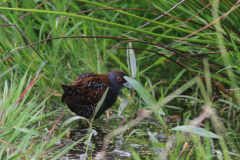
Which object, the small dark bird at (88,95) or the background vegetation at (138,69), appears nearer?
the background vegetation at (138,69)

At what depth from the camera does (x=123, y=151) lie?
3.12 metres

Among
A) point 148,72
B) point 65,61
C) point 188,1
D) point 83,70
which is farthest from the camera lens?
point 148,72

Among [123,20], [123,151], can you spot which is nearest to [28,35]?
[123,20]

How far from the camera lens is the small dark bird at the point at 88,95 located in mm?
3656

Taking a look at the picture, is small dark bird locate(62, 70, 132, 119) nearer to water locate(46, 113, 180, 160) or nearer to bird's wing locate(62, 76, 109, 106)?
bird's wing locate(62, 76, 109, 106)

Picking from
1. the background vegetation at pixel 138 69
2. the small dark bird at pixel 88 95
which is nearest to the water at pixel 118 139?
the background vegetation at pixel 138 69

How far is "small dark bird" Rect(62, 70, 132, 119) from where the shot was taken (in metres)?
3.66

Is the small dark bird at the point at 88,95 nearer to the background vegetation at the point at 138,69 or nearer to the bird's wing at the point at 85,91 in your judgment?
the bird's wing at the point at 85,91

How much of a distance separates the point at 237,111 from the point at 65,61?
1821 mm

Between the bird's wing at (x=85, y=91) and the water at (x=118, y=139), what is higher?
the bird's wing at (x=85, y=91)

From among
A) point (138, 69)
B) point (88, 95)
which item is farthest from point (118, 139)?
point (138, 69)

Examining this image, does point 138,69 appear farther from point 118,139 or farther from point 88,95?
point 118,139

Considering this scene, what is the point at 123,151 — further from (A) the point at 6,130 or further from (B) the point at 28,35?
(B) the point at 28,35

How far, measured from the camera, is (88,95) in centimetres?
377
